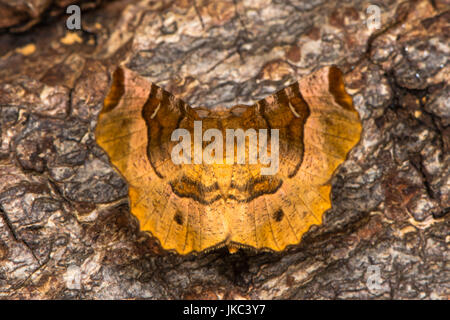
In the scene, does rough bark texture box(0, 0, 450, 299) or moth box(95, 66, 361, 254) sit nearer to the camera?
moth box(95, 66, 361, 254)

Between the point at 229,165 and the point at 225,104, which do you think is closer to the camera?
the point at 229,165

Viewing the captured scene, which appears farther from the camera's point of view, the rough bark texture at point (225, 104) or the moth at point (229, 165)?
the rough bark texture at point (225, 104)

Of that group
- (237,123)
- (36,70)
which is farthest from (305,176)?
(36,70)

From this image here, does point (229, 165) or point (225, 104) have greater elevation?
point (225, 104)

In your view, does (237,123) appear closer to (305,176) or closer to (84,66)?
(305,176)
